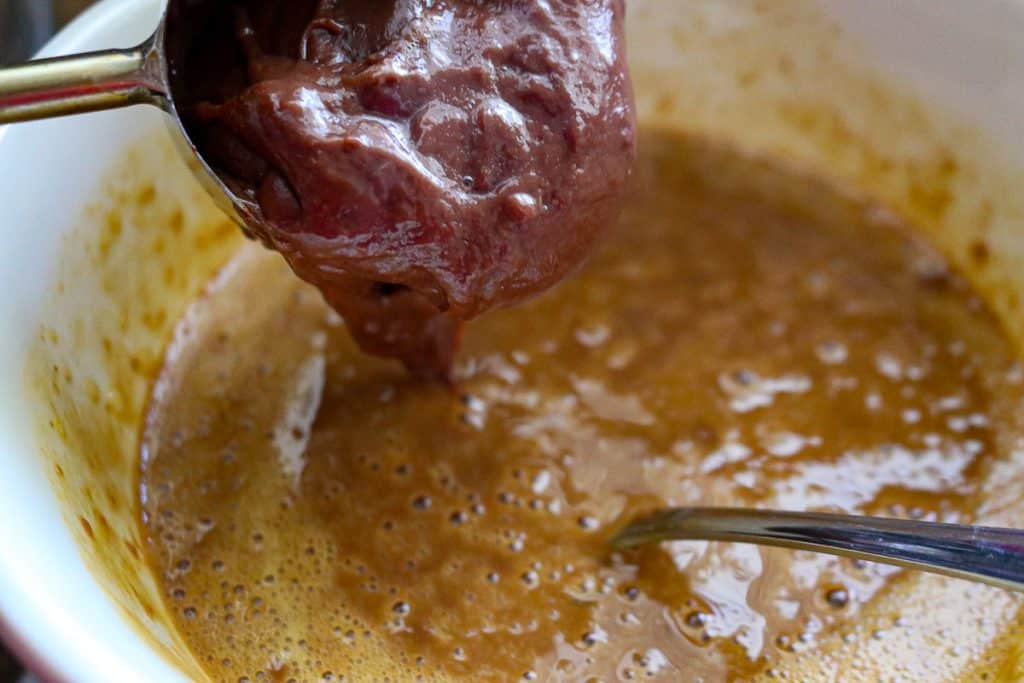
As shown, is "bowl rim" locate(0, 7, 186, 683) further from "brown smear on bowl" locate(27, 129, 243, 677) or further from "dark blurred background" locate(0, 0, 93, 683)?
"dark blurred background" locate(0, 0, 93, 683)

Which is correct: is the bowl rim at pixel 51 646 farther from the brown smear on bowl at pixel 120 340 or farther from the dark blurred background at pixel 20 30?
the dark blurred background at pixel 20 30

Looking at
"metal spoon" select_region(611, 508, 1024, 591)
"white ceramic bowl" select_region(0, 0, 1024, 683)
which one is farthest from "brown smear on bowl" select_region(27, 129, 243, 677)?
"metal spoon" select_region(611, 508, 1024, 591)

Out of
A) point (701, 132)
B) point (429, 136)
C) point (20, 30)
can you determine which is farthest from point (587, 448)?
point (20, 30)

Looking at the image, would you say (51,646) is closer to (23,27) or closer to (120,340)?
(120,340)

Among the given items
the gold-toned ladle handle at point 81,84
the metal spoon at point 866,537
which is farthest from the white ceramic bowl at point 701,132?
the metal spoon at point 866,537

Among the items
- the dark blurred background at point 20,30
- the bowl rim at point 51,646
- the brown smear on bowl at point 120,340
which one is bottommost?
the brown smear on bowl at point 120,340

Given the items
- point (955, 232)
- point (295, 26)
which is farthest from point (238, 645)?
point (955, 232)
